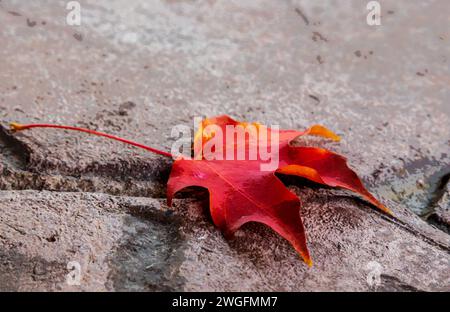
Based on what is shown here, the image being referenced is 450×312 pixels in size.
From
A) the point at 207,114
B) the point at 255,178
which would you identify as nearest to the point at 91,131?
the point at 207,114


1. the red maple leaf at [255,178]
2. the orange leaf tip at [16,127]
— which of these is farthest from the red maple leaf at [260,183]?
the orange leaf tip at [16,127]

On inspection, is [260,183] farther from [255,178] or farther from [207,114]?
[207,114]

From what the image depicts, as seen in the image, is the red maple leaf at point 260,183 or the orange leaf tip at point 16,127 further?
the orange leaf tip at point 16,127

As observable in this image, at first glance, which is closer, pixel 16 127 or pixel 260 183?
pixel 260 183

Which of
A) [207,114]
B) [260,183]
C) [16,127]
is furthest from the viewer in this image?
[207,114]

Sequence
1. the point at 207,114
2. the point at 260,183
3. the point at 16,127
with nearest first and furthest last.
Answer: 1. the point at 260,183
2. the point at 16,127
3. the point at 207,114

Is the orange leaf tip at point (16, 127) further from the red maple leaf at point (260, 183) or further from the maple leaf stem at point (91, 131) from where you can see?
the red maple leaf at point (260, 183)

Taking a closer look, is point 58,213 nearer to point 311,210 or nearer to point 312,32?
point 311,210

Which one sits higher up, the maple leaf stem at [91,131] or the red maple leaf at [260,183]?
the maple leaf stem at [91,131]
